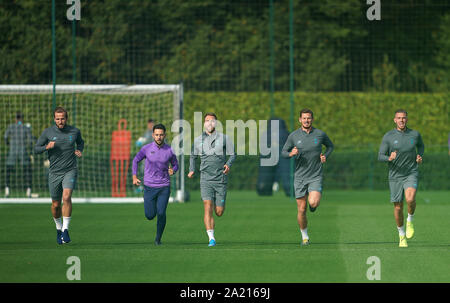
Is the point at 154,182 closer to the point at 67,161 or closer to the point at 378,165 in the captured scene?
the point at 67,161

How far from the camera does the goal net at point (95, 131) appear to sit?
2403 cm

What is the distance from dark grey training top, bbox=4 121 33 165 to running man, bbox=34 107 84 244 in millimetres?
10258

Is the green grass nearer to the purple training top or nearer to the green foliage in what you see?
the purple training top

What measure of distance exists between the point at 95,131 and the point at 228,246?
15168 millimetres

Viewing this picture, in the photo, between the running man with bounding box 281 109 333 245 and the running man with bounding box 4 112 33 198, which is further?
the running man with bounding box 4 112 33 198

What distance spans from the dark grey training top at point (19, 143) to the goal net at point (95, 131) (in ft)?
0.09

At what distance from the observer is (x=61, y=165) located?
14578 millimetres

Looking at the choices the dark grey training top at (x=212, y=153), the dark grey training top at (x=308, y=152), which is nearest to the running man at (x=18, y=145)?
the dark grey training top at (x=212, y=153)

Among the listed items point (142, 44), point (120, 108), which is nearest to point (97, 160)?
point (120, 108)

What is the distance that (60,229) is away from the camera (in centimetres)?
1457

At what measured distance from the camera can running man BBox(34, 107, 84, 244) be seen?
14.5 metres

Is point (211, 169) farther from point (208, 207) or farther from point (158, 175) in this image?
point (158, 175)

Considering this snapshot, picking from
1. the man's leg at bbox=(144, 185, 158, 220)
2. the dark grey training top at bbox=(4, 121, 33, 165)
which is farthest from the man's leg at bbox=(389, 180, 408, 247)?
the dark grey training top at bbox=(4, 121, 33, 165)
